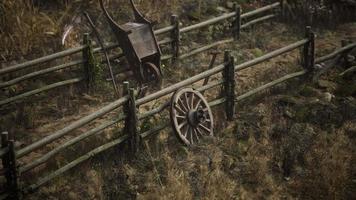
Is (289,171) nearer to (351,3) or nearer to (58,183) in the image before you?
(58,183)

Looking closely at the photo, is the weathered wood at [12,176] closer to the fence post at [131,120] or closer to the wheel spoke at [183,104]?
the fence post at [131,120]

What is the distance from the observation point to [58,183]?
611 centimetres

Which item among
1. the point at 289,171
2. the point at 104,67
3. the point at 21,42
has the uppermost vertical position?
the point at 21,42

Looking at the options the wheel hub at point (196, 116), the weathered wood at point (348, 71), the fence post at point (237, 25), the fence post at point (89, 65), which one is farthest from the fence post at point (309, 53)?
the fence post at point (89, 65)

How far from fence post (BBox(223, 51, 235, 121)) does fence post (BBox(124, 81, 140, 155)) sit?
5.81ft

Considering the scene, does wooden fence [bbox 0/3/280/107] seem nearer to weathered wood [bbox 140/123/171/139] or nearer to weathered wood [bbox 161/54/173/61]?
weathered wood [bbox 161/54/173/61]

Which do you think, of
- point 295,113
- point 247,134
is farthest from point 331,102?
point 247,134

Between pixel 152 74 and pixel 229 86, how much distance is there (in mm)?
1887

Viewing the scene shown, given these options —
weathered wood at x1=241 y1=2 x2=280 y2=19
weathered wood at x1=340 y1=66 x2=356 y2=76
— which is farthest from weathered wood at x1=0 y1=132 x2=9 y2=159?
weathered wood at x1=241 y1=2 x2=280 y2=19

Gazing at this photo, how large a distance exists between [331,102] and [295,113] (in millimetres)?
804

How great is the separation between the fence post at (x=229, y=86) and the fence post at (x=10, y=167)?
3503 mm

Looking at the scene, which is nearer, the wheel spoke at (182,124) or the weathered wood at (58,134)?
the weathered wood at (58,134)

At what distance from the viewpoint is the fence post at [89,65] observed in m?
8.48

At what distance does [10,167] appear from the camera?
216 inches
